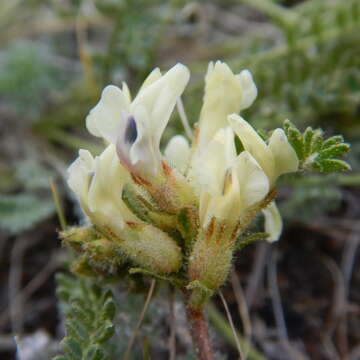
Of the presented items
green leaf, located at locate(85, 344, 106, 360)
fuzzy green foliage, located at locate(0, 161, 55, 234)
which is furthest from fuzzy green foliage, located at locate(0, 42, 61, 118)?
green leaf, located at locate(85, 344, 106, 360)

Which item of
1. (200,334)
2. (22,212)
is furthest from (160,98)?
(22,212)

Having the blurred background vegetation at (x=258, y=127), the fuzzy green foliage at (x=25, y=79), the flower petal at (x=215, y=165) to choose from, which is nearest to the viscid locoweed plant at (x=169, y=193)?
the flower petal at (x=215, y=165)

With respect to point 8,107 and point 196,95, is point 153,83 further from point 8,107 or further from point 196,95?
point 8,107

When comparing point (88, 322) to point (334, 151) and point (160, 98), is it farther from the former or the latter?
point (334, 151)

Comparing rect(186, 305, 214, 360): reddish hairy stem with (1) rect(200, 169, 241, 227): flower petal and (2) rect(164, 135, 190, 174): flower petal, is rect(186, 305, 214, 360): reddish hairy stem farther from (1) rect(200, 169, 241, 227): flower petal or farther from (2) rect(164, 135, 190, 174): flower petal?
(2) rect(164, 135, 190, 174): flower petal

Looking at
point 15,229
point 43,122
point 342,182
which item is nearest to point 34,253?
point 15,229

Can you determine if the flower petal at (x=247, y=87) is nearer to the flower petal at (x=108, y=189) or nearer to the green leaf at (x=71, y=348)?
the flower petal at (x=108, y=189)
